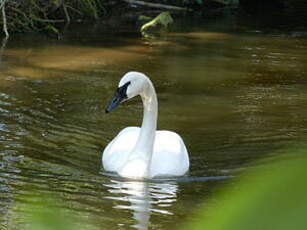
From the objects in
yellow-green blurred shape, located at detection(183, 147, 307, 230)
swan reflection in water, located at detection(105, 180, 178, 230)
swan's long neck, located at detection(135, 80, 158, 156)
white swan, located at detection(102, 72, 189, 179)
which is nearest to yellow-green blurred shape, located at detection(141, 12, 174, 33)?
white swan, located at detection(102, 72, 189, 179)

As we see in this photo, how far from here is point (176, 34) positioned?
16.2m

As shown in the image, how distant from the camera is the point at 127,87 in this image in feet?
21.0

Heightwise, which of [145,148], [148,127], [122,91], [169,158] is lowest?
[169,158]

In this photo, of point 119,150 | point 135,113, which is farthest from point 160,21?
point 119,150

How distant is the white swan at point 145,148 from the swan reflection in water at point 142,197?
142 millimetres

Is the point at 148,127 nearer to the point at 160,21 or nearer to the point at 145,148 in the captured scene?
the point at 145,148

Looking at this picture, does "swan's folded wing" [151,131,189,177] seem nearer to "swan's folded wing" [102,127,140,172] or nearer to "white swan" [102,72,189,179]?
"white swan" [102,72,189,179]

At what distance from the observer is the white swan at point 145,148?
6.42 meters

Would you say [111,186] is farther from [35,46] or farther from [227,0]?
[227,0]

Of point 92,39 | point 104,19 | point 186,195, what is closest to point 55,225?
point 186,195

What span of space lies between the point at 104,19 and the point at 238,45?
464 cm

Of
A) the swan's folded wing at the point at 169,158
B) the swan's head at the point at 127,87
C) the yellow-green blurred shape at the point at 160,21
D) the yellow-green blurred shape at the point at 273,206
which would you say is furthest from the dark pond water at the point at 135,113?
the yellow-green blurred shape at the point at 273,206

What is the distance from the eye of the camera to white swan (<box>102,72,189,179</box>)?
21.1 feet

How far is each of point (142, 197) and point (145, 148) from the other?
0.50 metres
